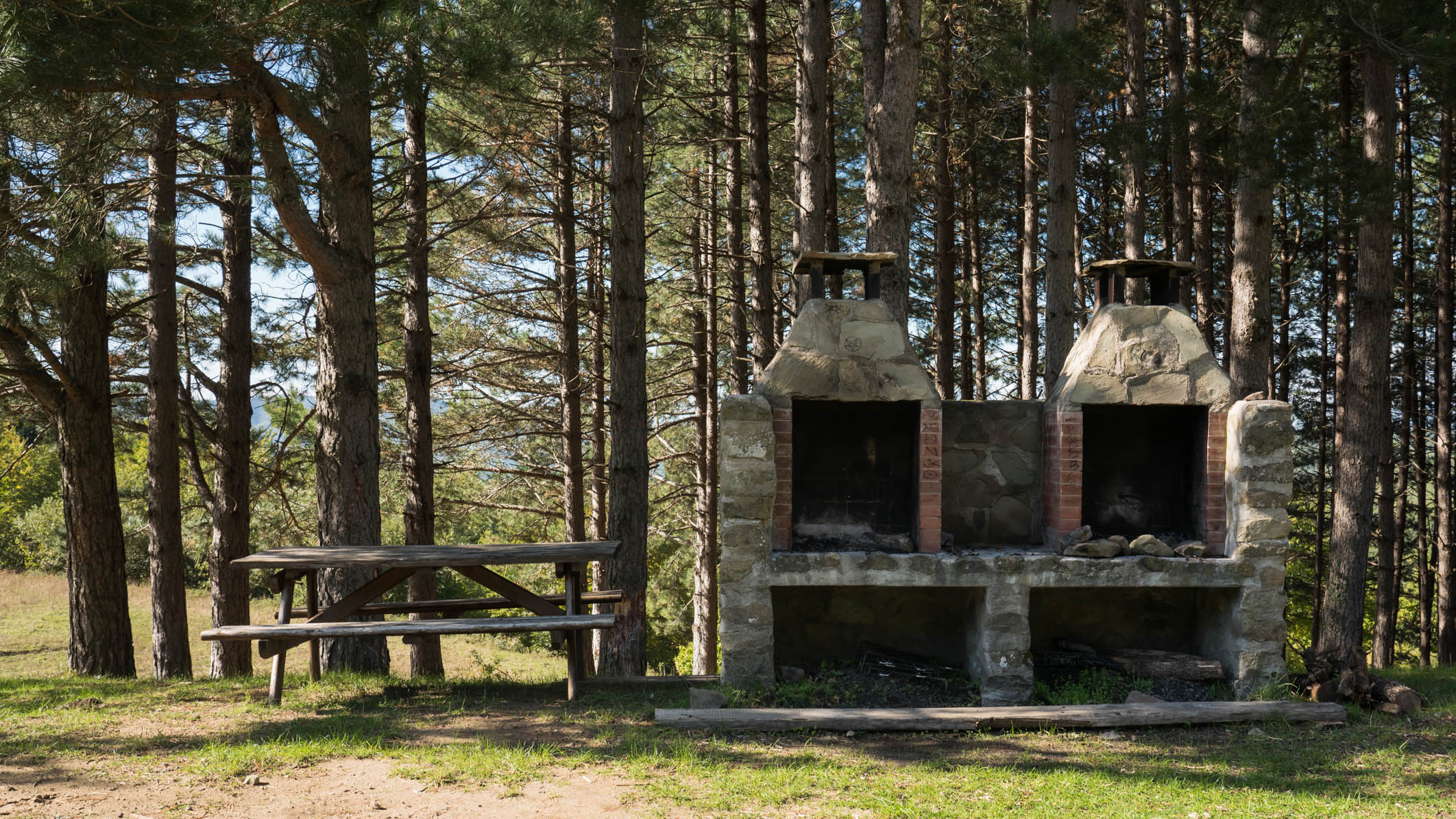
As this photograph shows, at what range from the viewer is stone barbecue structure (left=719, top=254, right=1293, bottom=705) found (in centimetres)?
609

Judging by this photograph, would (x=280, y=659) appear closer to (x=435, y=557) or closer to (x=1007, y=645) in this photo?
(x=435, y=557)

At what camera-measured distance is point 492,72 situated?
6.06 m

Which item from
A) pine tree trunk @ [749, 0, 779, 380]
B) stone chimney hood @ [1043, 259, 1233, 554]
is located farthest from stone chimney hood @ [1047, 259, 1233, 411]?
pine tree trunk @ [749, 0, 779, 380]

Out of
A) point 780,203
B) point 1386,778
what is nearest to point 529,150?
point 780,203

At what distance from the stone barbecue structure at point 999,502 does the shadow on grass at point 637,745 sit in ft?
2.67

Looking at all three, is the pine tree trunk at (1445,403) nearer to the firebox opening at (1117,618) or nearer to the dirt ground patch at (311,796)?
the firebox opening at (1117,618)

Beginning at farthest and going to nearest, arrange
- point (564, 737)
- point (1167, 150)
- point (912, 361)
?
point (1167, 150) < point (912, 361) < point (564, 737)

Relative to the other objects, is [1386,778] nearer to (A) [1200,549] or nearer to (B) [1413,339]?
(A) [1200,549]

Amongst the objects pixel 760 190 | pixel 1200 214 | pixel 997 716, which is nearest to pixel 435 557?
A: pixel 997 716

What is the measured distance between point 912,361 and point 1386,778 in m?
3.40

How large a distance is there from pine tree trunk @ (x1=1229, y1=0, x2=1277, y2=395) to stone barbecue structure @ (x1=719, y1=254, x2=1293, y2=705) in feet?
5.65

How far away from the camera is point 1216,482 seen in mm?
6418

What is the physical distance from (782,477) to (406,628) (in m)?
2.48

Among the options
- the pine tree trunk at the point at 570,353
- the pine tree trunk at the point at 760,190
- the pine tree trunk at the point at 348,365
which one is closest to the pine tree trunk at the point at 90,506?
the pine tree trunk at the point at 348,365
